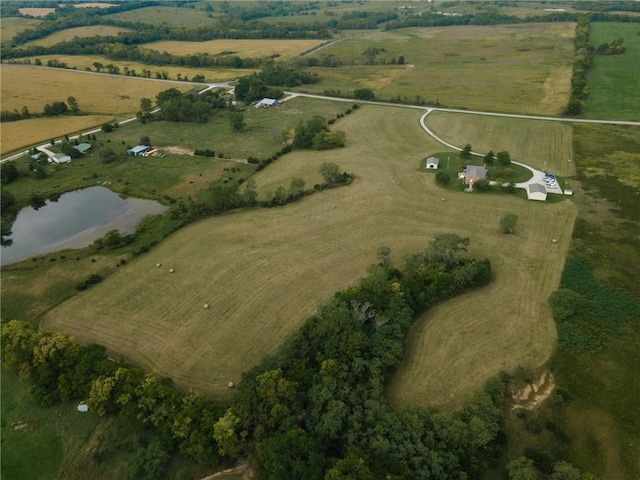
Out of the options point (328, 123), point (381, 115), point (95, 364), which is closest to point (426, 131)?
point (381, 115)

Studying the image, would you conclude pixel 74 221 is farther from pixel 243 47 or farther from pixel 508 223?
pixel 243 47

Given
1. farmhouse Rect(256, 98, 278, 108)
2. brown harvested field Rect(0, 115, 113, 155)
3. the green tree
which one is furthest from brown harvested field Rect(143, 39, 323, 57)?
the green tree

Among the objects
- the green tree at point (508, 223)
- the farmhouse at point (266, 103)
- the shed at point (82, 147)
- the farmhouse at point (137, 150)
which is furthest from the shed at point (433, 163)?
the shed at point (82, 147)

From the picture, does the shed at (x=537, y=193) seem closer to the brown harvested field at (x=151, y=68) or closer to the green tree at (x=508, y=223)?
the green tree at (x=508, y=223)

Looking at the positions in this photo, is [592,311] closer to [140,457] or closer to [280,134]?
[140,457]

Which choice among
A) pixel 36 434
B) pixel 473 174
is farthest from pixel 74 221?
pixel 473 174
